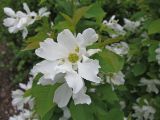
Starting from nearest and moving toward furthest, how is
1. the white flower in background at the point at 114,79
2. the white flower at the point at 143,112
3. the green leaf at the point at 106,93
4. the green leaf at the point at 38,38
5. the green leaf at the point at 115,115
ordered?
the green leaf at the point at 38,38, the green leaf at the point at 115,115, the green leaf at the point at 106,93, the white flower in background at the point at 114,79, the white flower at the point at 143,112

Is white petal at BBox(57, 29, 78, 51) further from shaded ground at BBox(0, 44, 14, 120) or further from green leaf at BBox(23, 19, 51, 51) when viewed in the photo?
shaded ground at BBox(0, 44, 14, 120)

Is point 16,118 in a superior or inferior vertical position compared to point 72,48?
inferior

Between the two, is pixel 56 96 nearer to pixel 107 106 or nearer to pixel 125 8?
pixel 107 106

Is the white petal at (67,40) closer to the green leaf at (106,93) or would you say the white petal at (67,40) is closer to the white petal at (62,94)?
the white petal at (62,94)

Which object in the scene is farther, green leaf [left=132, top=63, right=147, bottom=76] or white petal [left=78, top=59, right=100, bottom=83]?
green leaf [left=132, top=63, right=147, bottom=76]

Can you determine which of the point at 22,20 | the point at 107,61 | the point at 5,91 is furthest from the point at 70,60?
the point at 5,91

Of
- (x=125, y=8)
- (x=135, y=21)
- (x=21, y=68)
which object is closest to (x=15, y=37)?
(x=21, y=68)

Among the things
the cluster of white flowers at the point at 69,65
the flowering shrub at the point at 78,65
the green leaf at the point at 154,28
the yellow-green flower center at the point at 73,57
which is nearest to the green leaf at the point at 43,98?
the flowering shrub at the point at 78,65

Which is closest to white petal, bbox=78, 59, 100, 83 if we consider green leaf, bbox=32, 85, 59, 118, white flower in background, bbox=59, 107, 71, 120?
green leaf, bbox=32, 85, 59, 118
